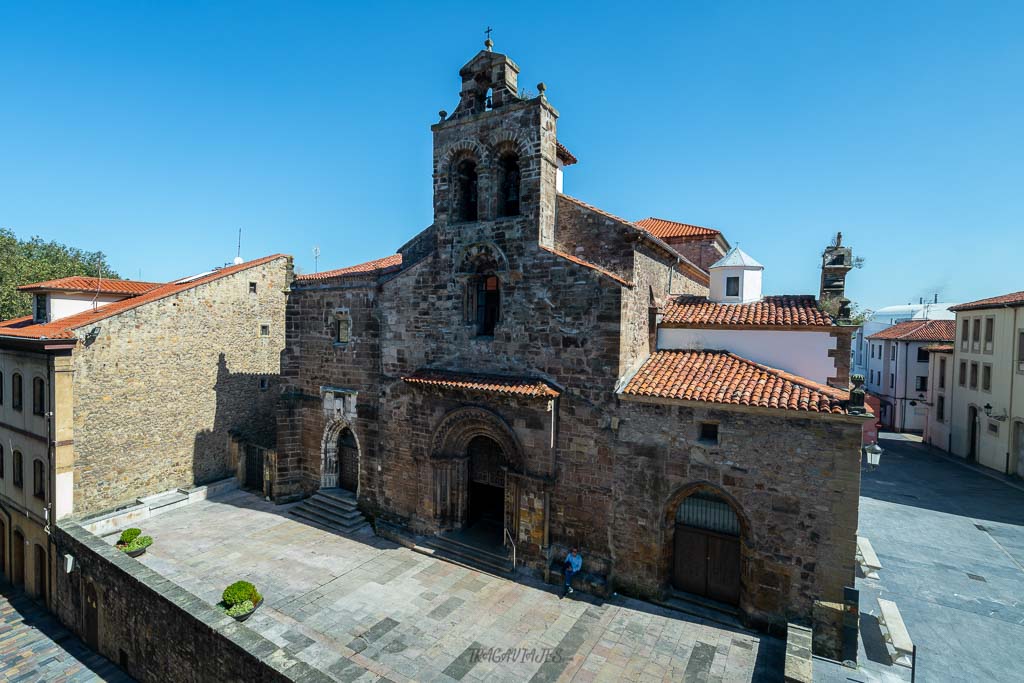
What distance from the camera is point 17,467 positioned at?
1903 cm

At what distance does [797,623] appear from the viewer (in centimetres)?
1084

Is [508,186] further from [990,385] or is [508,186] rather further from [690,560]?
[990,385]

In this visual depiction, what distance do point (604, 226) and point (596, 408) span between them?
5.46 metres

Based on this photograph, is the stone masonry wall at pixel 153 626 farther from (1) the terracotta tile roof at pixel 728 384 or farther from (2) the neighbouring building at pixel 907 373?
(2) the neighbouring building at pixel 907 373

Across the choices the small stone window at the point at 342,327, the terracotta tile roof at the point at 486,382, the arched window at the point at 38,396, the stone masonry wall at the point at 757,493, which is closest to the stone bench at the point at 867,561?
the stone masonry wall at the point at 757,493

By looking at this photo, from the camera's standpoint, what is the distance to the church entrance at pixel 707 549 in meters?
12.0

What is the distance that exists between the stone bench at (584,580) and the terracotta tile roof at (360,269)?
11079 millimetres

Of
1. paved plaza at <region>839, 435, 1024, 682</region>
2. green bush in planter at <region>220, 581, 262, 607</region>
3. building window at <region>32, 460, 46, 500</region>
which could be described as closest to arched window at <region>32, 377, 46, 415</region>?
building window at <region>32, 460, 46, 500</region>

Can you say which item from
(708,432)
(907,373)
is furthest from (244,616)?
(907,373)

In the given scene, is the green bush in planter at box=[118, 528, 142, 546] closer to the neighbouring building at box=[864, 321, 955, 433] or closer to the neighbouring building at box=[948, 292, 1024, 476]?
the neighbouring building at box=[948, 292, 1024, 476]

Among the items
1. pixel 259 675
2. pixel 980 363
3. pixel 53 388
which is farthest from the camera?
pixel 980 363

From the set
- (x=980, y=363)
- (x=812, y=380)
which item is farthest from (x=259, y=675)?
(x=980, y=363)

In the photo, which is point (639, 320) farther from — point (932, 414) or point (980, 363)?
point (932, 414)

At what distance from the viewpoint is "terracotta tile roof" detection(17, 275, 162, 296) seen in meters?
19.8
